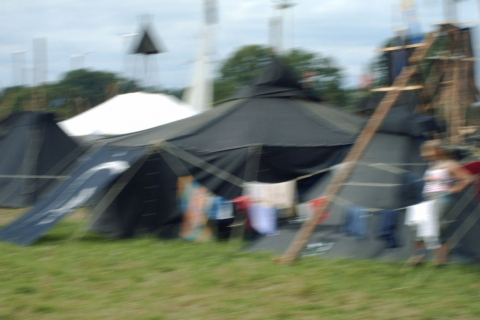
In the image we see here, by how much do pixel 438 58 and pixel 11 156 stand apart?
30.3 feet

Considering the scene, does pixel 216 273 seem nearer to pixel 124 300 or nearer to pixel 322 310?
pixel 124 300

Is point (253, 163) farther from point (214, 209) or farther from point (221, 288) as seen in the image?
point (221, 288)

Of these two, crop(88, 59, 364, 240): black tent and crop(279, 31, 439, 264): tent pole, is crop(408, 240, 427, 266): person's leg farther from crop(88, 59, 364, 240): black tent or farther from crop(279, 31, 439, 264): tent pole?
crop(88, 59, 364, 240): black tent

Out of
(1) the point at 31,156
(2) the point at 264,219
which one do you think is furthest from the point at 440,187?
(1) the point at 31,156

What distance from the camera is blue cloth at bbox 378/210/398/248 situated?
656 cm

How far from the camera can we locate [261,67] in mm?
21453

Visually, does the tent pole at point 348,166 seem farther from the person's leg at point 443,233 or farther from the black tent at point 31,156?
the black tent at point 31,156

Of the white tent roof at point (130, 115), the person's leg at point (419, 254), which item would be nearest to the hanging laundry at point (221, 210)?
the person's leg at point (419, 254)

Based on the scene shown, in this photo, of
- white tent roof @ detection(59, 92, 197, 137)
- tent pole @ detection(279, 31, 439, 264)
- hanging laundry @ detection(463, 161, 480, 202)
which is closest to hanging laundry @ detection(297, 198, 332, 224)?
tent pole @ detection(279, 31, 439, 264)

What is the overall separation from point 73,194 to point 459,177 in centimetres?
489

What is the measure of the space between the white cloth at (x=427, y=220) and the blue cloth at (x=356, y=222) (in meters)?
0.83

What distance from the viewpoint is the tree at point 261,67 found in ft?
78.7

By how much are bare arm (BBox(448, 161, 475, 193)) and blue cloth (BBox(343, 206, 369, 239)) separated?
1.17 meters

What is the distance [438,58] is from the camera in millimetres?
8375
